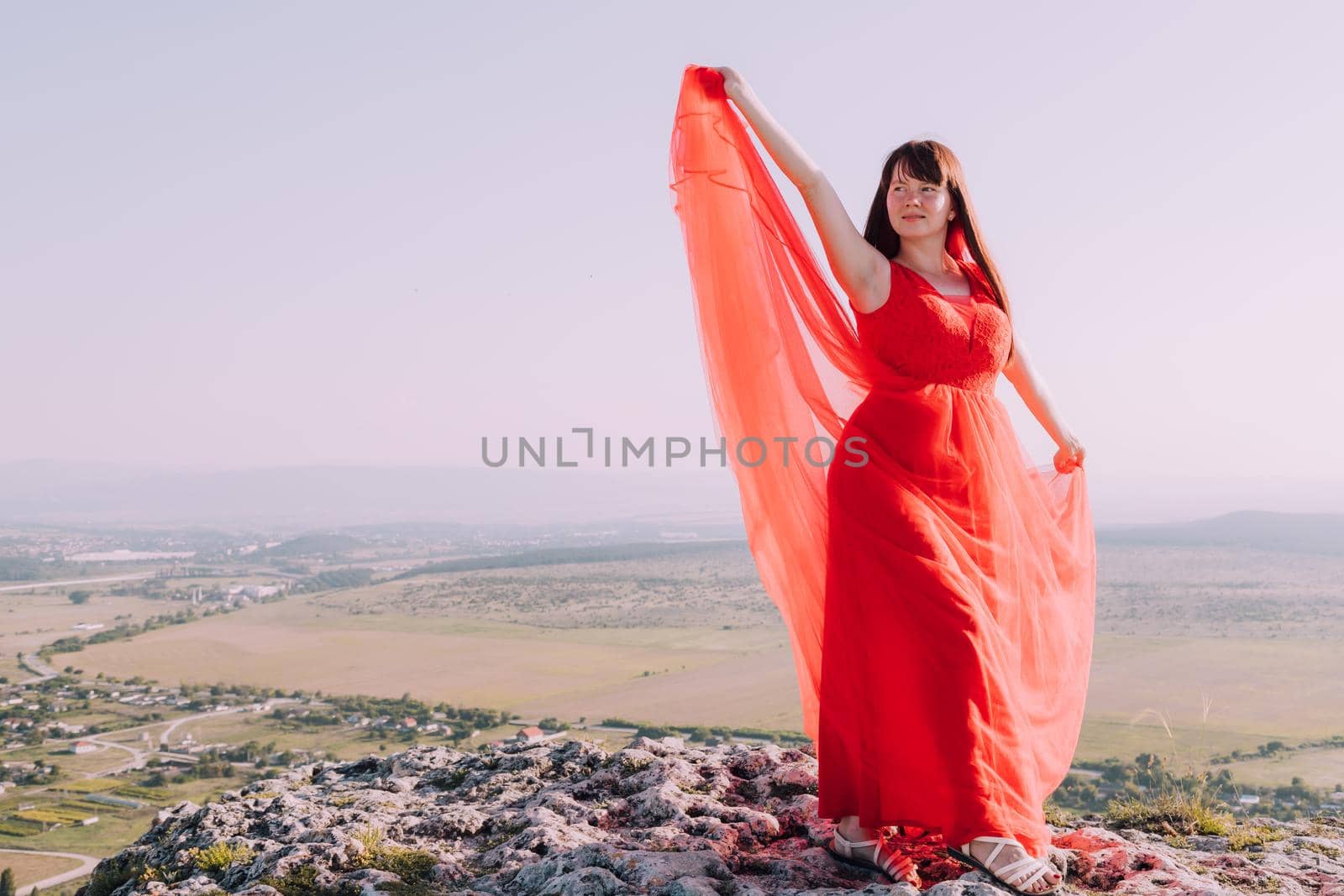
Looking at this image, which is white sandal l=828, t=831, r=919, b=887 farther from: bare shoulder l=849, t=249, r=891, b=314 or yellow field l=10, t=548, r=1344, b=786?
yellow field l=10, t=548, r=1344, b=786

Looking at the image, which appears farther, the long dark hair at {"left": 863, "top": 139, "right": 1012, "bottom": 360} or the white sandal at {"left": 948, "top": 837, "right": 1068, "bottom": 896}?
the long dark hair at {"left": 863, "top": 139, "right": 1012, "bottom": 360}

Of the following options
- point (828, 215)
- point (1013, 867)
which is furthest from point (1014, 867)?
point (828, 215)

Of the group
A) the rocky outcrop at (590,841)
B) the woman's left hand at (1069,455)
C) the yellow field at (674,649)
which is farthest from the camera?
the yellow field at (674,649)

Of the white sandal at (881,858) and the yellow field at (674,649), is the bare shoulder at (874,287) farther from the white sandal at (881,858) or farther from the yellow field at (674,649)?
the yellow field at (674,649)

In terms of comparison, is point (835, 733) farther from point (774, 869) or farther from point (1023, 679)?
point (1023, 679)

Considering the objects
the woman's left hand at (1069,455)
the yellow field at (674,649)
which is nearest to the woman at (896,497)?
the woman's left hand at (1069,455)

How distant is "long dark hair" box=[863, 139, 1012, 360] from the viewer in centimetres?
408

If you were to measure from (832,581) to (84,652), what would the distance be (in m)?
48.9

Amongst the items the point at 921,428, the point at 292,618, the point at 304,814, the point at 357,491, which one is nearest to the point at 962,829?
the point at 921,428

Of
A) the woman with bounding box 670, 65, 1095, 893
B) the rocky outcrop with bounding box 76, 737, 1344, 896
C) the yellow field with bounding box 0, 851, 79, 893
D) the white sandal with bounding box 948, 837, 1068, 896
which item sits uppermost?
the woman with bounding box 670, 65, 1095, 893

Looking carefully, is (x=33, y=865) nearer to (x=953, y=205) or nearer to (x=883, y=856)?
(x=883, y=856)

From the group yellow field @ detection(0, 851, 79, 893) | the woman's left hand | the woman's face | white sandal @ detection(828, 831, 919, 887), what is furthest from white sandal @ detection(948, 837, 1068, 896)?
yellow field @ detection(0, 851, 79, 893)

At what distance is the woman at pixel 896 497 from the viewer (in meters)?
3.65

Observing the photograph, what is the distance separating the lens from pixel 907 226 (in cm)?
410
